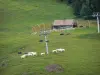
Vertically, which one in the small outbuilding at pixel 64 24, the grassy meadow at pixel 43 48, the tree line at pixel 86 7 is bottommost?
the grassy meadow at pixel 43 48

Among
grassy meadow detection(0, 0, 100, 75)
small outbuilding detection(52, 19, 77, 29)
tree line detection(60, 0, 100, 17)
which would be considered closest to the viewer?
grassy meadow detection(0, 0, 100, 75)

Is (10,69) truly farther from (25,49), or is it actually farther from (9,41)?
(9,41)

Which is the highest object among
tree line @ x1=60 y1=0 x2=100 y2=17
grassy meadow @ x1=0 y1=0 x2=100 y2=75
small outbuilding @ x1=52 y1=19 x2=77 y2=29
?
tree line @ x1=60 y1=0 x2=100 y2=17

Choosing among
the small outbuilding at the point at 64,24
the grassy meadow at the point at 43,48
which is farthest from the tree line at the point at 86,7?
the small outbuilding at the point at 64,24

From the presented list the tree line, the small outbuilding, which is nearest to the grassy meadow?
the small outbuilding

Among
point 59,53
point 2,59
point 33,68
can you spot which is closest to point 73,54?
point 59,53

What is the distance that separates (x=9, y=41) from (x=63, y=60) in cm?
4075

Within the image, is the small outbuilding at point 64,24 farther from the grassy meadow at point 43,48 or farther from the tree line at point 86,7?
the tree line at point 86,7

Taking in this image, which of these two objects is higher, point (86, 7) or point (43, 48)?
point (86, 7)

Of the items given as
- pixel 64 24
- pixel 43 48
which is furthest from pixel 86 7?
pixel 43 48

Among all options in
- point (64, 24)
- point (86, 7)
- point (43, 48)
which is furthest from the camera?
point (86, 7)

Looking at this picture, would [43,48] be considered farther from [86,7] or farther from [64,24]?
[86,7]

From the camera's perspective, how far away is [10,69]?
266ft

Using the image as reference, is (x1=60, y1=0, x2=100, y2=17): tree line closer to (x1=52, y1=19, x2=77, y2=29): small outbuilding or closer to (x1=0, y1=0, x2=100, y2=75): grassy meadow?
(x1=0, y1=0, x2=100, y2=75): grassy meadow
